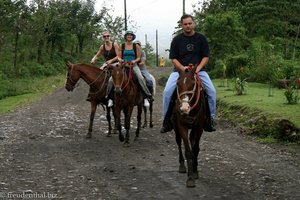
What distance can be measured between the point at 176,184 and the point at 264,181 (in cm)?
144

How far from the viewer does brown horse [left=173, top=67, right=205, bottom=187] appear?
21.9 feet

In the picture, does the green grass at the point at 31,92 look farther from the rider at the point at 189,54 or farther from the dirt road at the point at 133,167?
the rider at the point at 189,54

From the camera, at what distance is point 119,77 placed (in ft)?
34.1

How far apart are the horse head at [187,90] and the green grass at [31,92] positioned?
12.8m

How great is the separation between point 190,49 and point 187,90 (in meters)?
1.04

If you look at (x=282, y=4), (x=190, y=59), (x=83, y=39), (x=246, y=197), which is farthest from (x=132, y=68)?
(x=83, y=39)

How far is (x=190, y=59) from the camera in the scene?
7.49 metres

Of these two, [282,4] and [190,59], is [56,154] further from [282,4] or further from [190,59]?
[282,4]

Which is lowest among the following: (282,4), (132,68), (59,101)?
(59,101)

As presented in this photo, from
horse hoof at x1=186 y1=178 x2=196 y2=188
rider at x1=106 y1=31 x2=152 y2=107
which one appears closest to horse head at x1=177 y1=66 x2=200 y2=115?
horse hoof at x1=186 y1=178 x2=196 y2=188

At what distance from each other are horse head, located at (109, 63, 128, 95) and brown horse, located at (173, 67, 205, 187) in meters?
3.12

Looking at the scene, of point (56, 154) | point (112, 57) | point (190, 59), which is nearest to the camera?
point (190, 59)

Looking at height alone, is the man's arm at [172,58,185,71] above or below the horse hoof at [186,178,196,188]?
above

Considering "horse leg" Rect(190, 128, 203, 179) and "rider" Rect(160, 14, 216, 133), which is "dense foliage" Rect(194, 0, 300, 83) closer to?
"rider" Rect(160, 14, 216, 133)
